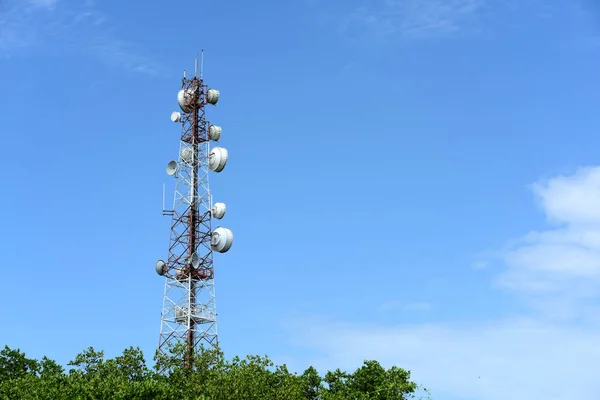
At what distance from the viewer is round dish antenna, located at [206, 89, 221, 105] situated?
67875 mm

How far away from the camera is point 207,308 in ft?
202

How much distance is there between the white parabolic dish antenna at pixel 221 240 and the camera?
62.9 metres

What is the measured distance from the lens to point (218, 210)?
64.3m

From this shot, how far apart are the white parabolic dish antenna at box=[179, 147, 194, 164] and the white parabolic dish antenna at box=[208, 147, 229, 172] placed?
162 cm

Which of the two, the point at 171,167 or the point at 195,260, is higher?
the point at 171,167

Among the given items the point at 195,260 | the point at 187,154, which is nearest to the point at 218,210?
the point at 195,260

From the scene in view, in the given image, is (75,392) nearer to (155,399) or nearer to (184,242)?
(155,399)

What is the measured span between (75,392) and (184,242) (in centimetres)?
2131

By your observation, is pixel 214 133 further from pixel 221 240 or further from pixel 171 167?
pixel 221 240

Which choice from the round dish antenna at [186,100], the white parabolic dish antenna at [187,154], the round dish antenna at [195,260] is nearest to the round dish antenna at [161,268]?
the round dish antenna at [195,260]

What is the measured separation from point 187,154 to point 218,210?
5.74m

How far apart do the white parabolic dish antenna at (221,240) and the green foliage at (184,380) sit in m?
10.4

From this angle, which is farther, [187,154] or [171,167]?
[187,154]

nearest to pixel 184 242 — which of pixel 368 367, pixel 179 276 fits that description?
pixel 179 276
